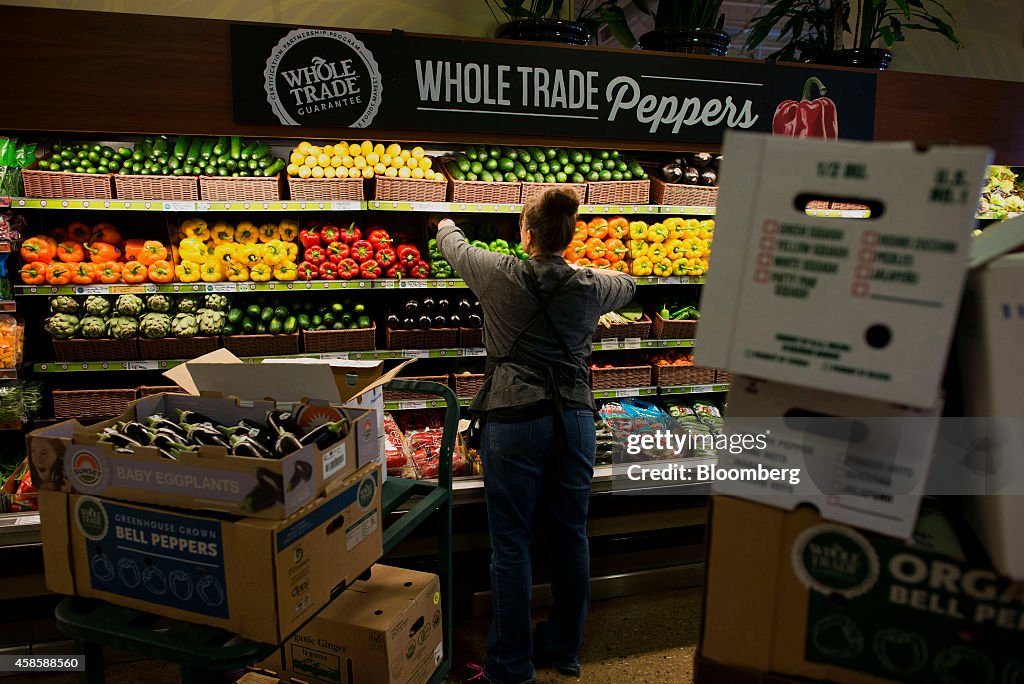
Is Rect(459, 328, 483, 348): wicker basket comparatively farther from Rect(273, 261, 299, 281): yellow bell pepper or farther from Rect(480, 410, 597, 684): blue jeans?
Rect(480, 410, 597, 684): blue jeans

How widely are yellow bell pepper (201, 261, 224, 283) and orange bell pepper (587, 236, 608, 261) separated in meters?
2.03

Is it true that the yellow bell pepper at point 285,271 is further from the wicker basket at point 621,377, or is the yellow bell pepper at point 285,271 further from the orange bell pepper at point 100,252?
the wicker basket at point 621,377

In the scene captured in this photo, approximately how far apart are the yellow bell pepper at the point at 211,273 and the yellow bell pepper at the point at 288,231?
0.38 m

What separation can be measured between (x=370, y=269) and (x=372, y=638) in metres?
2.06

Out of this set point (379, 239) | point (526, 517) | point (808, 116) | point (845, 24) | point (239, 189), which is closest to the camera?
point (526, 517)

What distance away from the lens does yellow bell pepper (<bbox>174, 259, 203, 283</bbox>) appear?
137 inches

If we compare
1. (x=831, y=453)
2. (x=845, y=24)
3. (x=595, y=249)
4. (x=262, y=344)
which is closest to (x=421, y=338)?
(x=262, y=344)

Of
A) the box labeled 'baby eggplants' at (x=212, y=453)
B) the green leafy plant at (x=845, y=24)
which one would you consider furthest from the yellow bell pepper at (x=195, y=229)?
the green leafy plant at (x=845, y=24)

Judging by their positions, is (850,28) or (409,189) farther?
(850,28)

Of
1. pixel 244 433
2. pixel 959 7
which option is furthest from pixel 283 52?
pixel 959 7

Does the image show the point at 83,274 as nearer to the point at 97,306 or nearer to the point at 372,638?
the point at 97,306

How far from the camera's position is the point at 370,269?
12.1 feet

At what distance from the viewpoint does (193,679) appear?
1.46m

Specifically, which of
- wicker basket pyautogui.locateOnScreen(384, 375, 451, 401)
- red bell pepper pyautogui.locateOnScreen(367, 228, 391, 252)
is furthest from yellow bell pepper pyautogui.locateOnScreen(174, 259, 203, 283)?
wicker basket pyautogui.locateOnScreen(384, 375, 451, 401)
